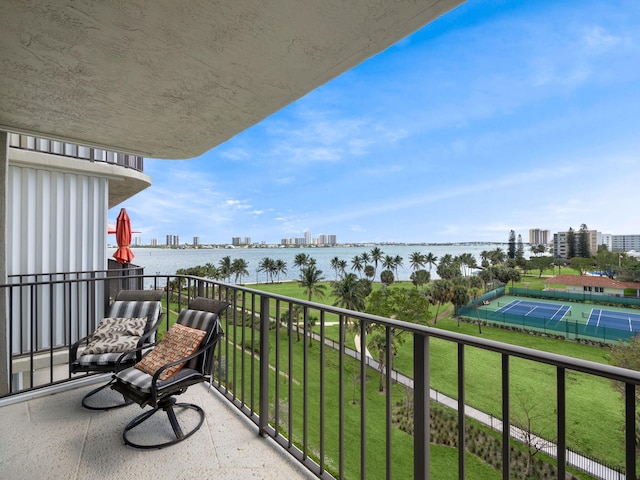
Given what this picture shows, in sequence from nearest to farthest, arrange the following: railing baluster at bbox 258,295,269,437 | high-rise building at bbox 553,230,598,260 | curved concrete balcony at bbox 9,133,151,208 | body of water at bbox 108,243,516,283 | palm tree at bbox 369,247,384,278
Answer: railing baluster at bbox 258,295,269,437, curved concrete balcony at bbox 9,133,151,208, high-rise building at bbox 553,230,598,260, body of water at bbox 108,243,516,283, palm tree at bbox 369,247,384,278

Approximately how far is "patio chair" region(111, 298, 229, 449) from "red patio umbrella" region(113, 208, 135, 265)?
196 inches

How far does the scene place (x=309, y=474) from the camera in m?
1.94

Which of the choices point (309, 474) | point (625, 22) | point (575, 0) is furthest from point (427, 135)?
point (309, 474)

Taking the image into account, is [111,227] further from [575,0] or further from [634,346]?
[575,0]

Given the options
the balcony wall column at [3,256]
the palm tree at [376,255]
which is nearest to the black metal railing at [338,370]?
the balcony wall column at [3,256]

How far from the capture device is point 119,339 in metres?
2.92

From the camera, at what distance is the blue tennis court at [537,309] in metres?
48.2

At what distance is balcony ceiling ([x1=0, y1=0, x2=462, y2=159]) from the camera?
5.48ft

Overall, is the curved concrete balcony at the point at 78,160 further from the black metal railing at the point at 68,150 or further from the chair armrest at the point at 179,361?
the chair armrest at the point at 179,361

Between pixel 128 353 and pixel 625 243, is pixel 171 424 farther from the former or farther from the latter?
pixel 625 243

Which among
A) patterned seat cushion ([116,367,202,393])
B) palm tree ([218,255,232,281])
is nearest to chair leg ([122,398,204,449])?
patterned seat cushion ([116,367,202,393])

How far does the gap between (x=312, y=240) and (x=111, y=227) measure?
158 feet

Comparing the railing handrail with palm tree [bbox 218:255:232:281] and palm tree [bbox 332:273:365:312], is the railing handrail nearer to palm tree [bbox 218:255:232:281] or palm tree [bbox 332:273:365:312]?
palm tree [bbox 332:273:365:312]

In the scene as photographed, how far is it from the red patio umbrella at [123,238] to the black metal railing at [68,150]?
117 centimetres
